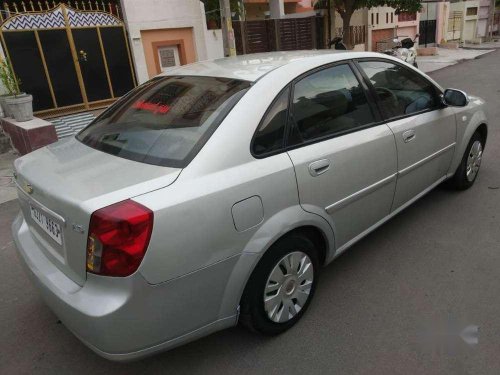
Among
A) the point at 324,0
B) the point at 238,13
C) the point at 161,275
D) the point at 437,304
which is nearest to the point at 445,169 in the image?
the point at 437,304

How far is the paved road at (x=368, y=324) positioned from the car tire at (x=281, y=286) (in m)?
0.13

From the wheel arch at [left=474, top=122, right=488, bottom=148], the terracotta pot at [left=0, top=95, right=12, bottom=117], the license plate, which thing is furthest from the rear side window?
the terracotta pot at [left=0, top=95, right=12, bottom=117]

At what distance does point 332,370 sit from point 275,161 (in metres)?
1.15

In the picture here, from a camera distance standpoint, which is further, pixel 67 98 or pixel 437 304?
pixel 67 98

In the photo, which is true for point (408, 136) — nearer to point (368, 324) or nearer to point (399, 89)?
point (399, 89)

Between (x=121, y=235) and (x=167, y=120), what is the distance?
0.87 m

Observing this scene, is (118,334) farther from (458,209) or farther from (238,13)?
(238,13)

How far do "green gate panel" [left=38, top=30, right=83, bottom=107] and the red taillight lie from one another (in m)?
7.04

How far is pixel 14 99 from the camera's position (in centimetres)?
646

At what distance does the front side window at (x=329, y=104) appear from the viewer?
2494mm

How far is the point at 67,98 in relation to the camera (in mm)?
8000

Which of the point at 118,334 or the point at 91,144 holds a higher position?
the point at 91,144

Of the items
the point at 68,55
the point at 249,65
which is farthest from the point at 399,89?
the point at 68,55

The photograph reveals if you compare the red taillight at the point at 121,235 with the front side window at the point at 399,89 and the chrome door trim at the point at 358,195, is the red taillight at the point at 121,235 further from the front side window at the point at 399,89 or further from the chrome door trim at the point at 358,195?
the front side window at the point at 399,89
